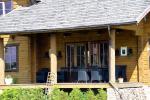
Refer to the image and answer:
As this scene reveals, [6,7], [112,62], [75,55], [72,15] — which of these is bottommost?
[112,62]

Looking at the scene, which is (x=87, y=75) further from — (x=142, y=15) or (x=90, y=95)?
(x=142, y=15)

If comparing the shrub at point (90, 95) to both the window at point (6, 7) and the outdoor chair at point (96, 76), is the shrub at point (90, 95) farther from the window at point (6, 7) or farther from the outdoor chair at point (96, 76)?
the window at point (6, 7)

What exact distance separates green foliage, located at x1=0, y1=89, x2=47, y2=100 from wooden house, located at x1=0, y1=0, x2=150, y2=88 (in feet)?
4.24

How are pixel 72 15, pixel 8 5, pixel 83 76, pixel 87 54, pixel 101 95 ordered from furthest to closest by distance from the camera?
pixel 8 5, pixel 87 54, pixel 72 15, pixel 83 76, pixel 101 95

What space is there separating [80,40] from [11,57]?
4565 millimetres

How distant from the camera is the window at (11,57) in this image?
26.4 metres

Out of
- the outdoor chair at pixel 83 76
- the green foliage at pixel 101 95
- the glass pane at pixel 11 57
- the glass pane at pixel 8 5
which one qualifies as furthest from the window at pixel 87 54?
the glass pane at pixel 8 5

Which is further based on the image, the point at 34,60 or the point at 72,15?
the point at 34,60

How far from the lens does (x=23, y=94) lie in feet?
67.3

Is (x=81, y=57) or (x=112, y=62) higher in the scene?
(x=81, y=57)

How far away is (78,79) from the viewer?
22.5 meters

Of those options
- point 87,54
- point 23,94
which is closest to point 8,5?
point 87,54

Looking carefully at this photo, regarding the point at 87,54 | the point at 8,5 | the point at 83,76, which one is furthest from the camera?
the point at 8,5

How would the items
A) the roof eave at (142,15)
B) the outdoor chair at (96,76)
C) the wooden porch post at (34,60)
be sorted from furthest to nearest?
the wooden porch post at (34,60)
the outdoor chair at (96,76)
the roof eave at (142,15)
